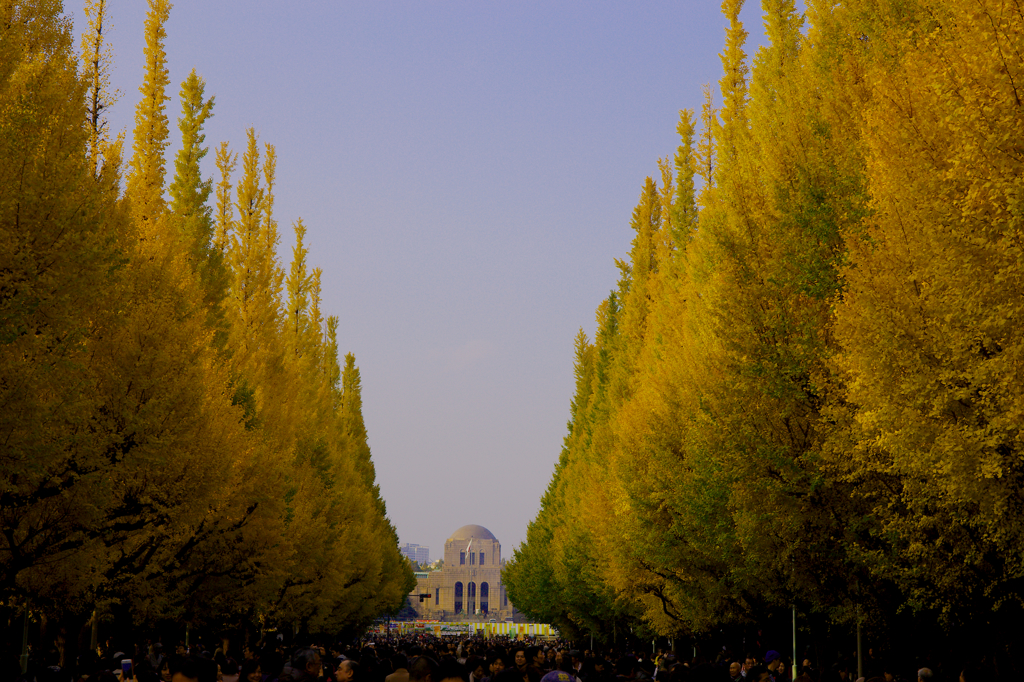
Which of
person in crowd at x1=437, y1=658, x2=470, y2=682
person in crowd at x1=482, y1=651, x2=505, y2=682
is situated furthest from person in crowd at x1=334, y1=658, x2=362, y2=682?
person in crowd at x1=482, y1=651, x2=505, y2=682

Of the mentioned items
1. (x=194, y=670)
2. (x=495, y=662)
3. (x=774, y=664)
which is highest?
(x=194, y=670)

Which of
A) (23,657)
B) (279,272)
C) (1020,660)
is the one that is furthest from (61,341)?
(279,272)

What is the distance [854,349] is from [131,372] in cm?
1161

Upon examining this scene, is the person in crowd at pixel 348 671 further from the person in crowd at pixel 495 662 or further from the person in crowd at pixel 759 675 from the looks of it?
the person in crowd at pixel 495 662

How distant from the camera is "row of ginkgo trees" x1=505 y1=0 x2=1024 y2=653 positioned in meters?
10.4

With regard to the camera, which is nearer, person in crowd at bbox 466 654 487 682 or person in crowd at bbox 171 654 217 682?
person in crowd at bbox 171 654 217 682

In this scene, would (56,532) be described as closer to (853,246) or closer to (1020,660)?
(853,246)

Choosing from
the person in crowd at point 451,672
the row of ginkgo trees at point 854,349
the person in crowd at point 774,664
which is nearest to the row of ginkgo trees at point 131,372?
the person in crowd at point 451,672

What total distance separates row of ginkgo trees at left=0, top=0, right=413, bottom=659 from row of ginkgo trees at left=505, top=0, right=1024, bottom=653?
9.08m

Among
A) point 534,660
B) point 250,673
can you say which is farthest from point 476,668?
point 250,673

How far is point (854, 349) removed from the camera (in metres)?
12.4

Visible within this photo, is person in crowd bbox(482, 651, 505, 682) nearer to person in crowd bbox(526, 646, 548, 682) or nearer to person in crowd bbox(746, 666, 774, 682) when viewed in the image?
person in crowd bbox(526, 646, 548, 682)

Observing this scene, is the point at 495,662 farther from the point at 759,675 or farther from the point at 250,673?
the point at 759,675

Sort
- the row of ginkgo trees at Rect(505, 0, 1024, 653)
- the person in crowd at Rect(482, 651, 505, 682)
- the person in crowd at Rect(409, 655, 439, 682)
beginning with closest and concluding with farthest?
the person in crowd at Rect(409, 655, 439, 682), the row of ginkgo trees at Rect(505, 0, 1024, 653), the person in crowd at Rect(482, 651, 505, 682)
